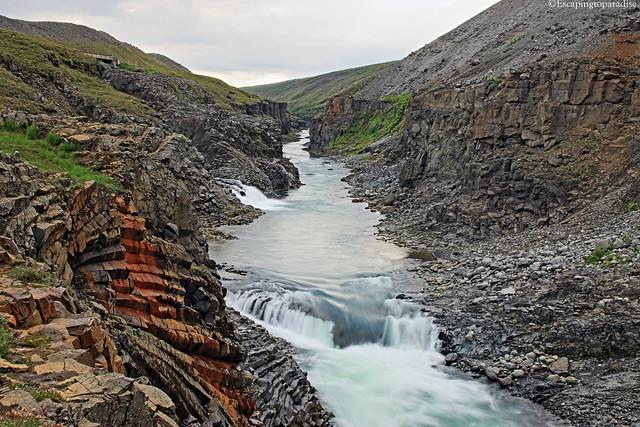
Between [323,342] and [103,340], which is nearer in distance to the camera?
[103,340]

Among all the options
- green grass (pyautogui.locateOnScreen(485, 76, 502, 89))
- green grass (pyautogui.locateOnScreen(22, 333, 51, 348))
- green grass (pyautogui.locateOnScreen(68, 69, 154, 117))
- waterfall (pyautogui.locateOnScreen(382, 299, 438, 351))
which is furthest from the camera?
green grass (pyautogui.locateOnScreen(68, 69, 154, 117))

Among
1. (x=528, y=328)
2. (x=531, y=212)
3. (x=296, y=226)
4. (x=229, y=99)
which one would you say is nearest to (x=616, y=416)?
(x=528, y=328)

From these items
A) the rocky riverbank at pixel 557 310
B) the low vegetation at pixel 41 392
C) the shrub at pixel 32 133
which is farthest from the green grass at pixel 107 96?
the low vegetation at pixel 41 392

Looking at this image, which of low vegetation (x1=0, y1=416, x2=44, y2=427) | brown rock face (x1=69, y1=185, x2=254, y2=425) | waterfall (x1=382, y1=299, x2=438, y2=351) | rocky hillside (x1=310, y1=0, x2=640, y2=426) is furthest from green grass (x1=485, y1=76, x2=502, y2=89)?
low vegetation (x1=0, y1=416, x2=44, y2=427)

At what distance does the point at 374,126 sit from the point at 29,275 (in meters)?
83.9

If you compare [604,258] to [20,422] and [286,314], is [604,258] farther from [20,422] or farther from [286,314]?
[20,422]

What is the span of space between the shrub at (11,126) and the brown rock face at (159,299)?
6019 millimetres

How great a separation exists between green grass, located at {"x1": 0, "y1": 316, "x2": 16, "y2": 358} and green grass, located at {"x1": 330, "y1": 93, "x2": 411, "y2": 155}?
73.9 meters

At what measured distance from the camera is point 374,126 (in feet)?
297

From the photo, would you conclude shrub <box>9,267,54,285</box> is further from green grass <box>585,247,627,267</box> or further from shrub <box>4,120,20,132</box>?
green grass <box>585,247,627,267</box>

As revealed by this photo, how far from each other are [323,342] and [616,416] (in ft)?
33.5

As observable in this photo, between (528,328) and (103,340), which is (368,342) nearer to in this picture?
(528,328)

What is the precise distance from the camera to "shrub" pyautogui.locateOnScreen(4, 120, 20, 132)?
1752 cm

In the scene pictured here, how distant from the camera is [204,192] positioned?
41.5m
